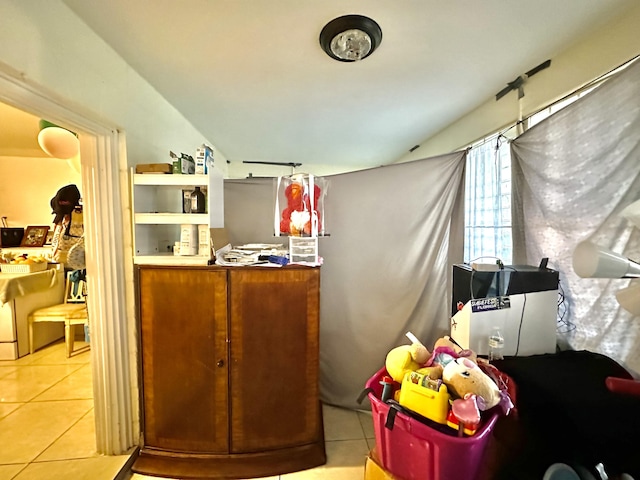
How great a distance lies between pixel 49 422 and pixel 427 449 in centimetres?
250

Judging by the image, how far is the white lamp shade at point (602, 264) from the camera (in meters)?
0.82

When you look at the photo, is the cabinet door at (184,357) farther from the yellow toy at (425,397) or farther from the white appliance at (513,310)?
the white appliance at (513,310)

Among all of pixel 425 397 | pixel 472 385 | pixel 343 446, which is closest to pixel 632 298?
pixel 472 385

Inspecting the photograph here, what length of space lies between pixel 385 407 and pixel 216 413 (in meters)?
1.12

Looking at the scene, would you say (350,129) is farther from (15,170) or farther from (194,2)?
(15,170)

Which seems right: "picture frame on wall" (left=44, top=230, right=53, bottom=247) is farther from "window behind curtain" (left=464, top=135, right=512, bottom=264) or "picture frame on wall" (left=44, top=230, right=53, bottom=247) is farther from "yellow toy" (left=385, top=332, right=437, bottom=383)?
"window behind curtain" (left=464, top=135, right=512, bottom=264)

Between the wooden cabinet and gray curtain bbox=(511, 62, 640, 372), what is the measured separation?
1.18 meters

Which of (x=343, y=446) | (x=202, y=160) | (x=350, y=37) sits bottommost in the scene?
(x=343, y=446)

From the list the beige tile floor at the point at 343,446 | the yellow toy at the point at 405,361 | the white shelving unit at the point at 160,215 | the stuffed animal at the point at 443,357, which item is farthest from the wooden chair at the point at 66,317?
the stuffed animal at the point at 443,357

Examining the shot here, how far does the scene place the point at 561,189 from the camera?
1.34 metres

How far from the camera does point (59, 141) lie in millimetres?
1978

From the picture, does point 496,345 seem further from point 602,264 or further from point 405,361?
point 602,264

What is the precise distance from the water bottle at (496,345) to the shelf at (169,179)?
1.60 metres

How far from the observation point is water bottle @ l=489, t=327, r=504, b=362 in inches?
48.6
